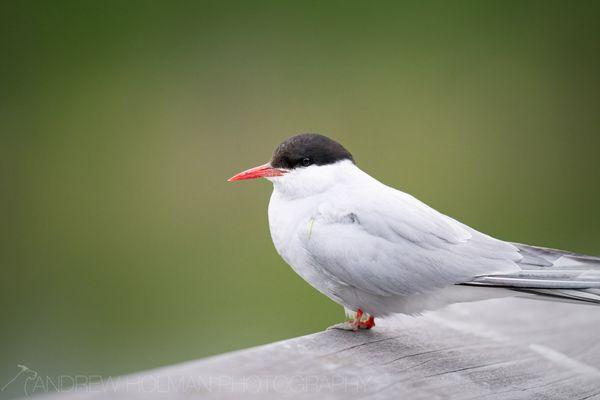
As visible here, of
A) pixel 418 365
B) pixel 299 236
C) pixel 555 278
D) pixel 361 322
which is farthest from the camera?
pixel 299 236

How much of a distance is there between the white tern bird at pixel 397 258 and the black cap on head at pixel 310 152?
0.17 m

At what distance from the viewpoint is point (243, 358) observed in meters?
1.86

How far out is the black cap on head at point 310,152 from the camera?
9.42 ft

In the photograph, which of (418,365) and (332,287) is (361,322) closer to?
(332,287)

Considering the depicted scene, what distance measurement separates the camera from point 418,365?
6.83ft

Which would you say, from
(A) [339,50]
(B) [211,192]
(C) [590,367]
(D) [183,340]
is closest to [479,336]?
(C) [590,367]

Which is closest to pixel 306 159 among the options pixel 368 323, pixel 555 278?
pixel 368 323

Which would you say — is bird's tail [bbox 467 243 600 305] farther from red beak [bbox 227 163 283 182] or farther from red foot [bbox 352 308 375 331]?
red beak [bbox 227 163 283 182]

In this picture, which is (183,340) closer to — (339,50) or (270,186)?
(270,186)

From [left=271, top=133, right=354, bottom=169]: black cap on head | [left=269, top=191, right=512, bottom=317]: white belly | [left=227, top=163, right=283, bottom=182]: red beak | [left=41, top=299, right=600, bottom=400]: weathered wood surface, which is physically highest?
[left=271, top=133, right=354, bottom=169]: black cap on head

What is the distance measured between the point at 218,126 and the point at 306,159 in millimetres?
2870

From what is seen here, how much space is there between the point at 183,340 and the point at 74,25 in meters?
2.36

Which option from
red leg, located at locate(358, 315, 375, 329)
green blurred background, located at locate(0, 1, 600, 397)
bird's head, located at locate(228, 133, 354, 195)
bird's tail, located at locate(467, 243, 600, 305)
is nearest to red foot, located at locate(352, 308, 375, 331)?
red leg, located at locate(358, 315, 375, 329)

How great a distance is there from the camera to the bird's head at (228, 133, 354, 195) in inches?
112
